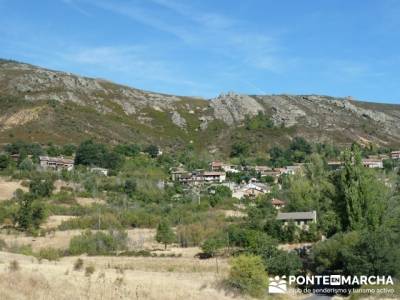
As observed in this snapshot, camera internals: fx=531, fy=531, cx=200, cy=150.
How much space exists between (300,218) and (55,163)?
4979cm

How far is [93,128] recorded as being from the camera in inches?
4887

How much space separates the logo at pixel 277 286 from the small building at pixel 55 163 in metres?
66.9

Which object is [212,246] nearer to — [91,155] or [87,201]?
[87,201]

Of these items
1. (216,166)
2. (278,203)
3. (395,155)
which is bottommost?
(278,203)

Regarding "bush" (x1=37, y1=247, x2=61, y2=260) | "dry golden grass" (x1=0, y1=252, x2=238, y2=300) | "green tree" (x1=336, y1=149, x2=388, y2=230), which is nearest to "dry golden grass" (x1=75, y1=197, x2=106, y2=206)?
"bush" (x1=37, y1=247, x2=61, y2=260)

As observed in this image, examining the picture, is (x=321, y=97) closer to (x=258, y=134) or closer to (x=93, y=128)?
(x=258, y=134)

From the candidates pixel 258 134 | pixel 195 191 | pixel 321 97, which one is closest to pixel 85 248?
pixel 195 191

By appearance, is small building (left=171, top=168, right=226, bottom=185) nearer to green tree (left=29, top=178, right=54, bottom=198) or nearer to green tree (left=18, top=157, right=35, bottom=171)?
green tree (left=18, top=157, right=35, bottom=171)

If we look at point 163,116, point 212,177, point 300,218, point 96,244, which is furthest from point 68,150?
point 96,244

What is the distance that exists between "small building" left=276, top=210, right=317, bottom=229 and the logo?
24.3 meters

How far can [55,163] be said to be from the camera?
300ft

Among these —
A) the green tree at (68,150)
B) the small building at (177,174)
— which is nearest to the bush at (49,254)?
the small building at (177,174)

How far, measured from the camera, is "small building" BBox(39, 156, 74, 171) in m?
90.3

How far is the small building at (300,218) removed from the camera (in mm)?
54000
